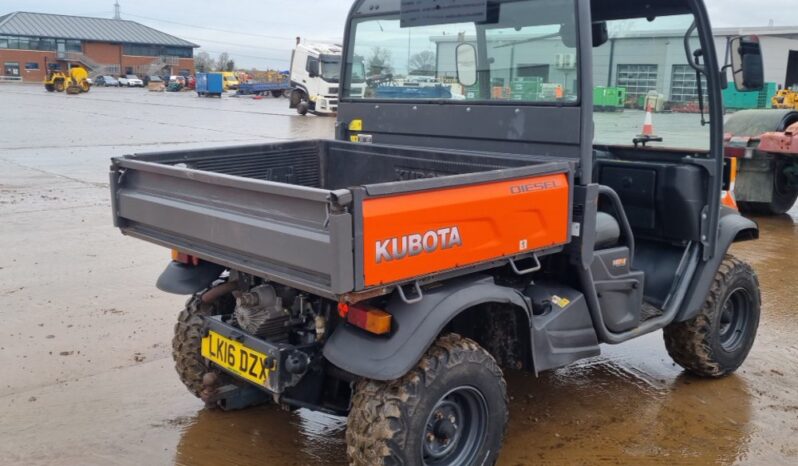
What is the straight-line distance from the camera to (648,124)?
4.56 metres

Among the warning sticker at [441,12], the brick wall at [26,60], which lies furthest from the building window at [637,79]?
the brick wall at [26,60]

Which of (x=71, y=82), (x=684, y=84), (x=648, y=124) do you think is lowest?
(x=648, y=124)

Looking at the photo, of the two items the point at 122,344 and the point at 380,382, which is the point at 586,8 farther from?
the point at 122,344

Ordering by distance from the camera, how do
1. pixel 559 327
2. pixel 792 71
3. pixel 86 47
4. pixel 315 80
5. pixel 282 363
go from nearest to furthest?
pixel 282 363, pixel 559 327, pixel 315 80, pixel 792 71, pixel 86 47

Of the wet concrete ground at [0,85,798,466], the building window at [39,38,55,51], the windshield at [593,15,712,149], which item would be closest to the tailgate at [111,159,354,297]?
the wet concrete ground at [0,85,798,466]

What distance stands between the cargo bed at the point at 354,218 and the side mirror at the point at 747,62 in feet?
4.04

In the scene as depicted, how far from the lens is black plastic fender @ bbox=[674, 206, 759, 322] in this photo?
165 inches

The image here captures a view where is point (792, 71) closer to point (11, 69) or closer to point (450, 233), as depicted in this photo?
point (450, 233)

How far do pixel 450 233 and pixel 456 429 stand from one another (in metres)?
0.88

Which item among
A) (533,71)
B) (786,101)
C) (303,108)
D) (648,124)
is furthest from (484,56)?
(303,108)

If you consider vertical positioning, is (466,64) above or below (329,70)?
below

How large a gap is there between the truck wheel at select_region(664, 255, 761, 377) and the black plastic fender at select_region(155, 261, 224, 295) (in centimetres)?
267

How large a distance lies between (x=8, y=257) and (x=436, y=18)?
15.5 feet

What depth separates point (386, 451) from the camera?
2.83 meters
